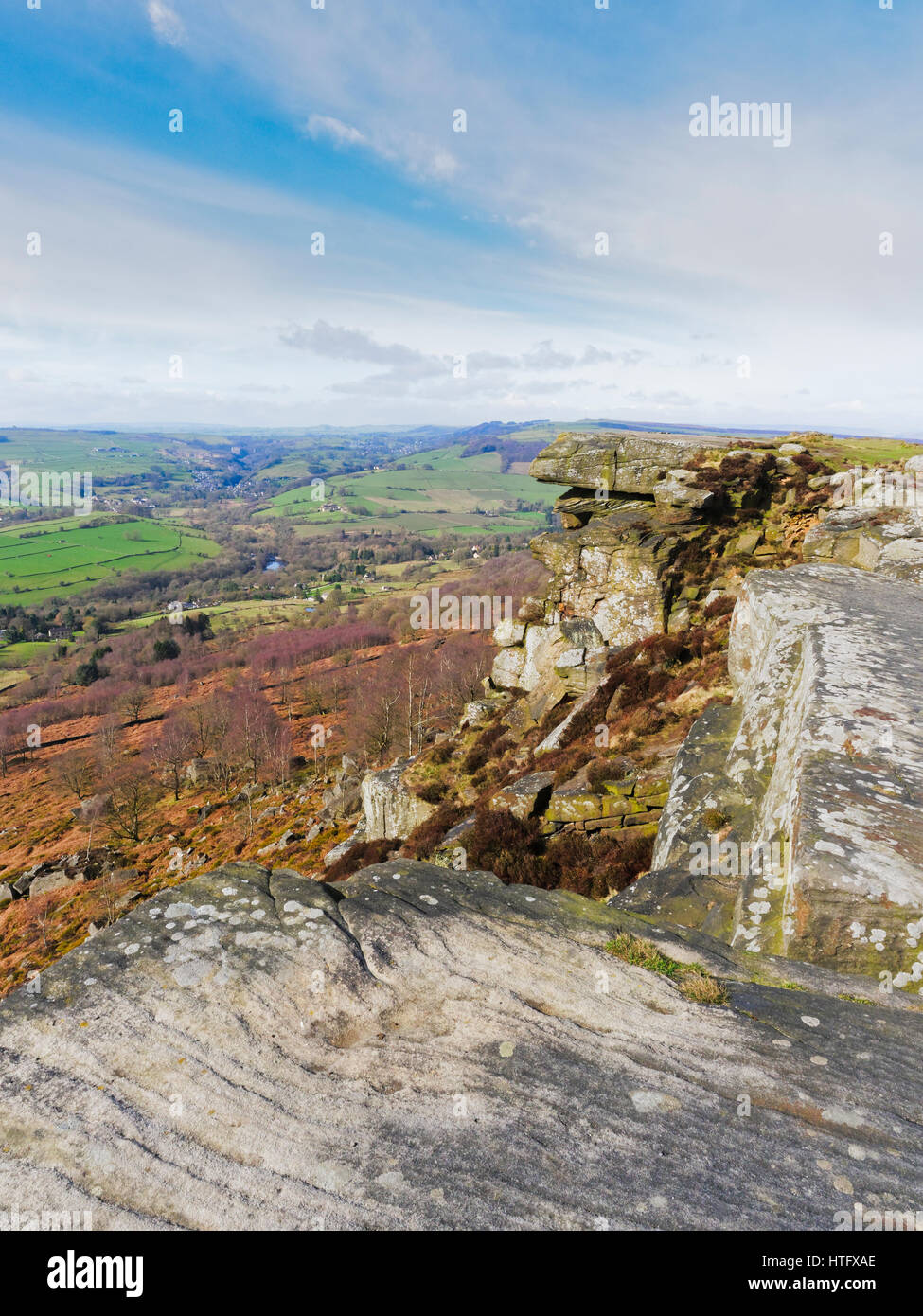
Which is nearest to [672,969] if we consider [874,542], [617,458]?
[874,542]

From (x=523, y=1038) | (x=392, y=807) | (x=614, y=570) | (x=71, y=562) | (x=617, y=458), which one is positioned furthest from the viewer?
(x=71, y=562)

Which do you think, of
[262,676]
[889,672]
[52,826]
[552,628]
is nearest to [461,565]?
[262,676]

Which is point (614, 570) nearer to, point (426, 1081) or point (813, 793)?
point (813, 793)

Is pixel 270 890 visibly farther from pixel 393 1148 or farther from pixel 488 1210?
pixel 488 1210

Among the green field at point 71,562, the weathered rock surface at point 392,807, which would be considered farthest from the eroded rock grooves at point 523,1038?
the green field at point 71,562

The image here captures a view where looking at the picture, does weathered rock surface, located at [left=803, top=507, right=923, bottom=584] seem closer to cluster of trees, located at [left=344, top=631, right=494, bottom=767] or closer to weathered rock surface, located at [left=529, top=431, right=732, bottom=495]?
weathered rock surface, located at [left=529, top=431, right=732, bottom=495]

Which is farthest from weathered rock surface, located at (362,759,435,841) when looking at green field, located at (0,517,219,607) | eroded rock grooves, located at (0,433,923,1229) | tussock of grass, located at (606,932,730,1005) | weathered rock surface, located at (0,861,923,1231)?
green field, located at (0,517,219,607)

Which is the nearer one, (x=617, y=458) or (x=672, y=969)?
(x=672, y=969)

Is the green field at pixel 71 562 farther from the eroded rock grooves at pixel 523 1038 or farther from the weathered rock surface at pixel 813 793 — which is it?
the eroded rock grooves at pixel 523 1038
